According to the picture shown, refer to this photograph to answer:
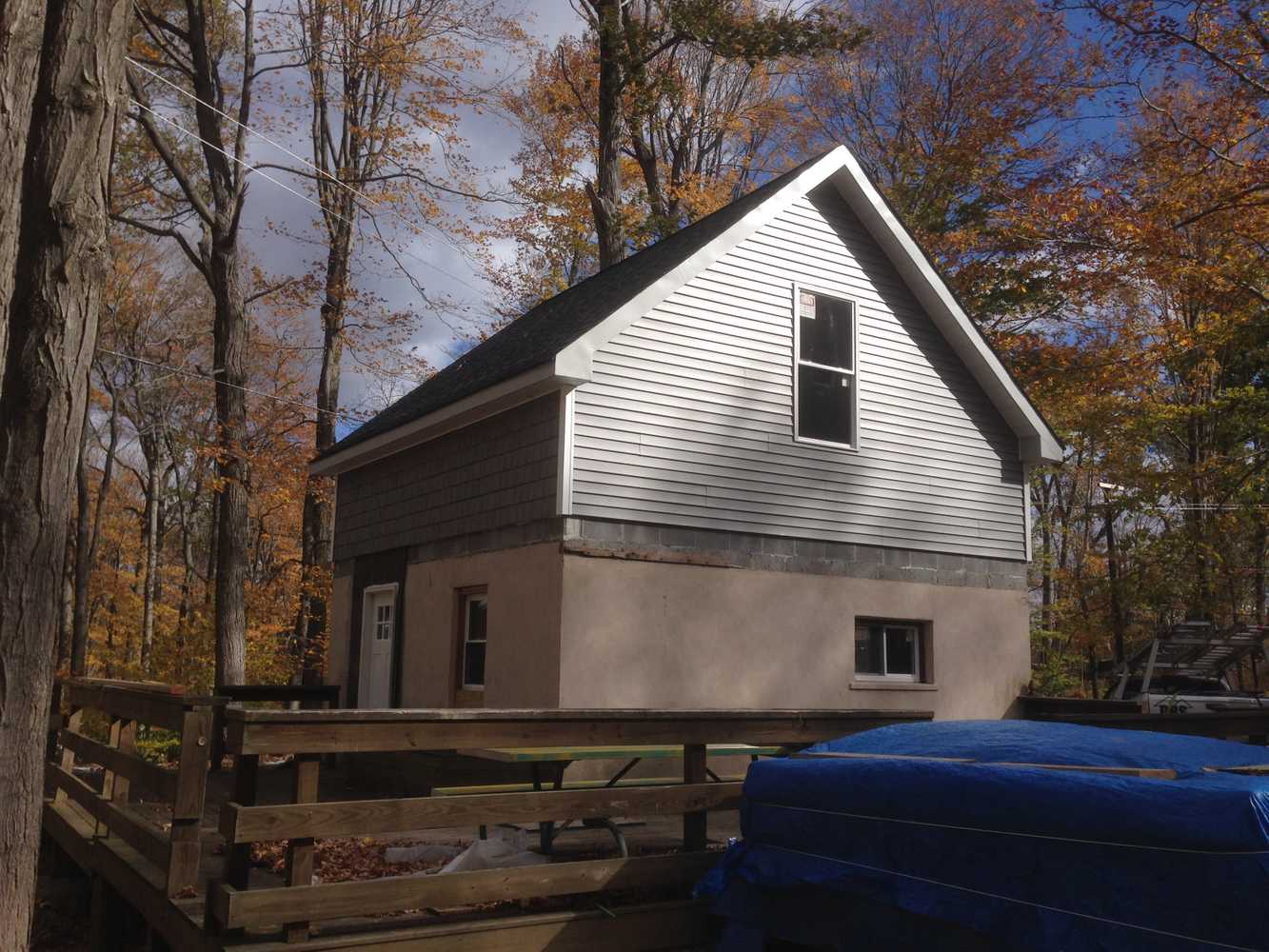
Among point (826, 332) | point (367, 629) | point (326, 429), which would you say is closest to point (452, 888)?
point (826, 332)

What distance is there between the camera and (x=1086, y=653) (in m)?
28.2

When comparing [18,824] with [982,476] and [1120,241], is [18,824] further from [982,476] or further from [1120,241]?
[1120,241]

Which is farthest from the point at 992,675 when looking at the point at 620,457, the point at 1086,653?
the point at 1086,653

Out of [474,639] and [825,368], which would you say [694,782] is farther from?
[825,368]

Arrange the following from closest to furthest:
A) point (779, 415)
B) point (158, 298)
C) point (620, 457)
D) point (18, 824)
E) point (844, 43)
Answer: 1. point (18, 824)
2. point (620, 457)
3. point (779, 415)
4. point (844, 43)
5. point (158, 298)

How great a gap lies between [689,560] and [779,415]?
2.03 m

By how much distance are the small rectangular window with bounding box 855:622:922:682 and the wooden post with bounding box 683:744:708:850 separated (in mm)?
7003

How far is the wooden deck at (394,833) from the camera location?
4789 mm

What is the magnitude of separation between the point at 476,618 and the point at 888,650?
4801 mm

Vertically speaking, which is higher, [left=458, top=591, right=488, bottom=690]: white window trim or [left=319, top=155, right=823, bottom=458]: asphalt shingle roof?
[left=319, top=155, right=823, bottom=458]: asphalt shingle roof

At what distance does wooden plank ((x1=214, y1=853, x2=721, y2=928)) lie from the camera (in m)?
4.64

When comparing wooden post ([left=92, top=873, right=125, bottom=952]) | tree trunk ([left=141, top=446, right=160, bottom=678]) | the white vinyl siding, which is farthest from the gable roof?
tree trunk ([left=141, top=446, right=160, bottom=678])

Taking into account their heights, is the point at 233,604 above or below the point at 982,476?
below

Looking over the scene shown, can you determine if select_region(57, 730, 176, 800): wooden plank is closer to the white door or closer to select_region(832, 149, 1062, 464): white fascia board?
the white door
